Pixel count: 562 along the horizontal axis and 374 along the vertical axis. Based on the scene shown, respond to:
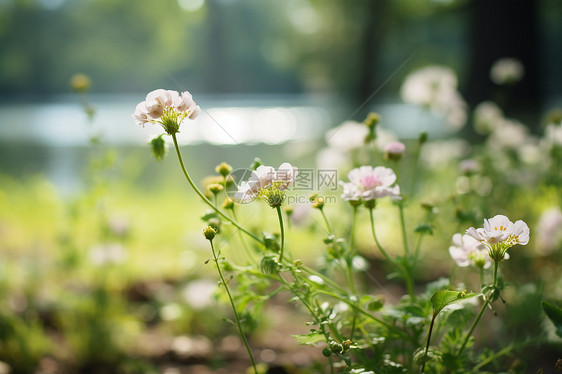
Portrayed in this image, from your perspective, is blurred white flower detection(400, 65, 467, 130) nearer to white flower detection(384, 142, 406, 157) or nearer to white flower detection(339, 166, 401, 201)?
white flower detection(384, 142, 406, 157)

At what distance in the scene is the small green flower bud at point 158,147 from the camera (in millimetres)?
758

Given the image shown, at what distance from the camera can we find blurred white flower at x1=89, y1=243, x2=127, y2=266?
1386 millimetres

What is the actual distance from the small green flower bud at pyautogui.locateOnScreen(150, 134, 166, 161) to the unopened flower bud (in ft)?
1.27

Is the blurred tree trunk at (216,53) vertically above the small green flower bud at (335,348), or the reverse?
the blurred tree trunk at (216,53)

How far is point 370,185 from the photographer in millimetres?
762

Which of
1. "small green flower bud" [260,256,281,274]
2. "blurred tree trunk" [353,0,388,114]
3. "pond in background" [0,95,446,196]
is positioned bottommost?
"small green flower bud" [260,256,281,274]

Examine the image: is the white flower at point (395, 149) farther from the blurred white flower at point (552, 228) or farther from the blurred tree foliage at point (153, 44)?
the blurred tree foliage at point (153, 44)

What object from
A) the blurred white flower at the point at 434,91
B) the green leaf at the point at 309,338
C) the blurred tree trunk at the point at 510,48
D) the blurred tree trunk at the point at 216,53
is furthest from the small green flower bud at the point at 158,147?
the blurred tree trunk at the point at 216,53

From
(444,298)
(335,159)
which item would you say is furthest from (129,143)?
(444,298)

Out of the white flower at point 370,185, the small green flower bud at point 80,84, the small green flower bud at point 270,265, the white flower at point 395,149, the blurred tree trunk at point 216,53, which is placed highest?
the blurred tree trunk at point 216,53

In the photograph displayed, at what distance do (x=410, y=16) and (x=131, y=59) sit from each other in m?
11.8

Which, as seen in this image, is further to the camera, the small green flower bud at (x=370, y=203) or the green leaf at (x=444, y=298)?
the small green flower bud at (x=370, y=203)

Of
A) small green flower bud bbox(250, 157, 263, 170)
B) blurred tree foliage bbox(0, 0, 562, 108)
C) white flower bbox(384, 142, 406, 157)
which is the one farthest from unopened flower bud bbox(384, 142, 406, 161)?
blurred tree foliage bbox(0, 0, 562, 108)

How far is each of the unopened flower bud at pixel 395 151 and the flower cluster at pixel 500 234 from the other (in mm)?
254
